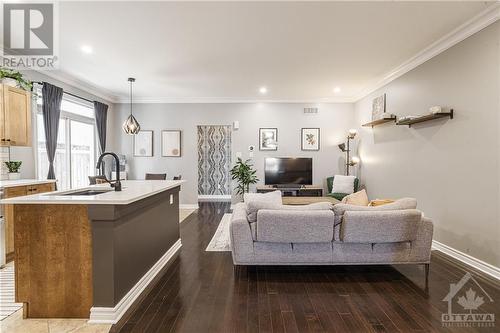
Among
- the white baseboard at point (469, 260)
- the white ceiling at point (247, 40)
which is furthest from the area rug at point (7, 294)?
the white baseboard at point (469, 260)

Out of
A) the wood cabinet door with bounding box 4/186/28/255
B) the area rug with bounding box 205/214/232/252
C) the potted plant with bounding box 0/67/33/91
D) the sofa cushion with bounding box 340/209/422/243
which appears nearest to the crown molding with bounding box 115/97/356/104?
the potted plant with bounding box 0/67/33/91

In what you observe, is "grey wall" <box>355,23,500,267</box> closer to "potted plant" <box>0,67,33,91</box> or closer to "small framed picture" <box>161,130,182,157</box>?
"small framed picture" <box>161,130,182,157</box>

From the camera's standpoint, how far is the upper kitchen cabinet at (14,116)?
3.29 meters

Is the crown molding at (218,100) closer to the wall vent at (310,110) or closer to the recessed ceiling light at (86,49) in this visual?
the wall vent at (310,110)

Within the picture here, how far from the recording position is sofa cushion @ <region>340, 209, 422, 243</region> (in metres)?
2.66

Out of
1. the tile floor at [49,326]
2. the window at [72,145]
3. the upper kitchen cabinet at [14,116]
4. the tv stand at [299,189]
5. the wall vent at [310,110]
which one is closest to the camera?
the tile floor at [49,326]

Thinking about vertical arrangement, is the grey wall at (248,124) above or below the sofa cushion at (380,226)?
above

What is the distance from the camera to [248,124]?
6781 mm

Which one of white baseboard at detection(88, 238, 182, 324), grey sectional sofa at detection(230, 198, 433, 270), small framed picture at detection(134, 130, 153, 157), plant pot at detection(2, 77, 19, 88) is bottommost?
white baseboard at detection(88, 238, 182, 324)

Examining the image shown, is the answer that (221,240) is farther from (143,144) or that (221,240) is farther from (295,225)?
(143,144)

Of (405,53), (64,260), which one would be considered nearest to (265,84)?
(405,53)

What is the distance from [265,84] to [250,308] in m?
4.47

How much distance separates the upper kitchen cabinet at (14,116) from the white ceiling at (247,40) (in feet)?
3.09

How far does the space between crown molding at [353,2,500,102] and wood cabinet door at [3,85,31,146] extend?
594 cm
